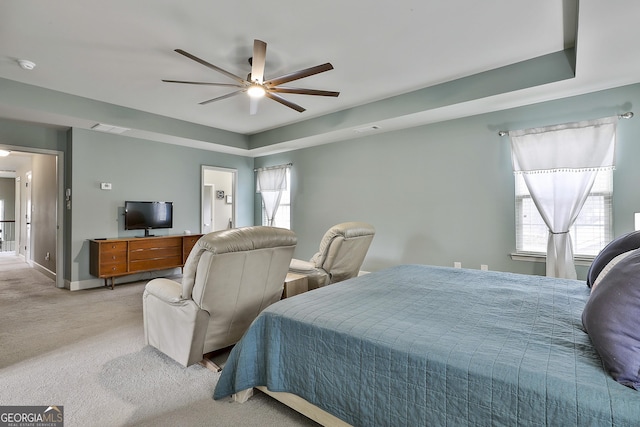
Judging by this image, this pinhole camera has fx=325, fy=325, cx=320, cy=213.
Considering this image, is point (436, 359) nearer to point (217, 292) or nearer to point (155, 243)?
point (217, 292)

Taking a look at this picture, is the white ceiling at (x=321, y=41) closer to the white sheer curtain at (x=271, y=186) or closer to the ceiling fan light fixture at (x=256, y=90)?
the ceiling fan light fixture at (x=256, y=90)

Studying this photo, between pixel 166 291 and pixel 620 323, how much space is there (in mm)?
2571

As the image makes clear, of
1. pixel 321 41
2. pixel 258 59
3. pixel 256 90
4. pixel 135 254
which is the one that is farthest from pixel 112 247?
pixel 321 41

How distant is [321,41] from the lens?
2973 mm

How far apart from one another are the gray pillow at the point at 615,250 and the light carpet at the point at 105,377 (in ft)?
6.82

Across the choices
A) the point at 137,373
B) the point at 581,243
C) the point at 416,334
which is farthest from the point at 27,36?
the point at 581,243

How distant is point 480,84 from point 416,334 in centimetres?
328

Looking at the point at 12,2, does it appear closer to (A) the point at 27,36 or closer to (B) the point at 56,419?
(A) the point at 27,36

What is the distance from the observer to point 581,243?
365 cm

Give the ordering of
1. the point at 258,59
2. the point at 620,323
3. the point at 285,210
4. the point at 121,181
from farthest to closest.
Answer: the point at 285,210 → the point at 121,181 → the point at 258,59 → the point at 620,323

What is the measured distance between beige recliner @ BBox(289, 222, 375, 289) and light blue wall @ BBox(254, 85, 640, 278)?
1574 millimetres

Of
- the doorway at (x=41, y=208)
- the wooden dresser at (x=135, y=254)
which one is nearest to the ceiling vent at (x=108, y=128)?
the doorway at (x=41, y=208)

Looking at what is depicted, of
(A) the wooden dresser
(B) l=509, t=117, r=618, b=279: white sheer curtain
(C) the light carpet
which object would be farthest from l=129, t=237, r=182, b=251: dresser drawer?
(B) l=509, t=117, r=618, b=279: white sheer curtain

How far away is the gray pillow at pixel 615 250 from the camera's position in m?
2.01
